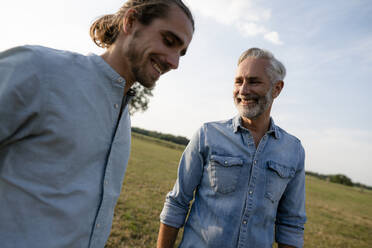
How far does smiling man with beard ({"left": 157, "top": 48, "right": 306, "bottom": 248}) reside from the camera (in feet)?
7.64

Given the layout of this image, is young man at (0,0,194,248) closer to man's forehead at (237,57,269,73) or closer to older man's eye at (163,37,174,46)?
older man's eye at (163,37,174,46)

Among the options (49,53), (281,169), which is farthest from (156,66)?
(281,169)

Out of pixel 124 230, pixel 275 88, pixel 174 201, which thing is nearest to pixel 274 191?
pixel 174 201

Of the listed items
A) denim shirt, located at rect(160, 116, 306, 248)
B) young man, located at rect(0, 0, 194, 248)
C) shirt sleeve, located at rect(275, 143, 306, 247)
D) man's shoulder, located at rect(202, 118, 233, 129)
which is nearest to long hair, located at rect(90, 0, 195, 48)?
young man, located at rect(0, 0, 194, 248)

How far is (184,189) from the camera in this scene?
8.48ft

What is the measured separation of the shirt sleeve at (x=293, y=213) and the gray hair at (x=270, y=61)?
1.04 m

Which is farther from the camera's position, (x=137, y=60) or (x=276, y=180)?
(x=276, y=180)

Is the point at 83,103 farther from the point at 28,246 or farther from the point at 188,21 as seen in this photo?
the point at 188,21

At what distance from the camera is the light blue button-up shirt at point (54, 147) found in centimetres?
130

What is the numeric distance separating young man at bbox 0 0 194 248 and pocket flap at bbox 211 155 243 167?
1025mm

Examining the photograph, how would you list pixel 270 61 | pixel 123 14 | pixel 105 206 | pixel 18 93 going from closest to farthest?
pixel 18 93
pixel 105 206
pixel 123 14
pixel 270 61

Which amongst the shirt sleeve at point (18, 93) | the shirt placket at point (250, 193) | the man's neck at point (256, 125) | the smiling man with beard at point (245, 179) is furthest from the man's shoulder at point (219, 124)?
the shirt sleeve at point (18, 93)

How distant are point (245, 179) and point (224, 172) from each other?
25cm

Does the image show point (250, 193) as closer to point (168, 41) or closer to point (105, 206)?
point (105, 206)
